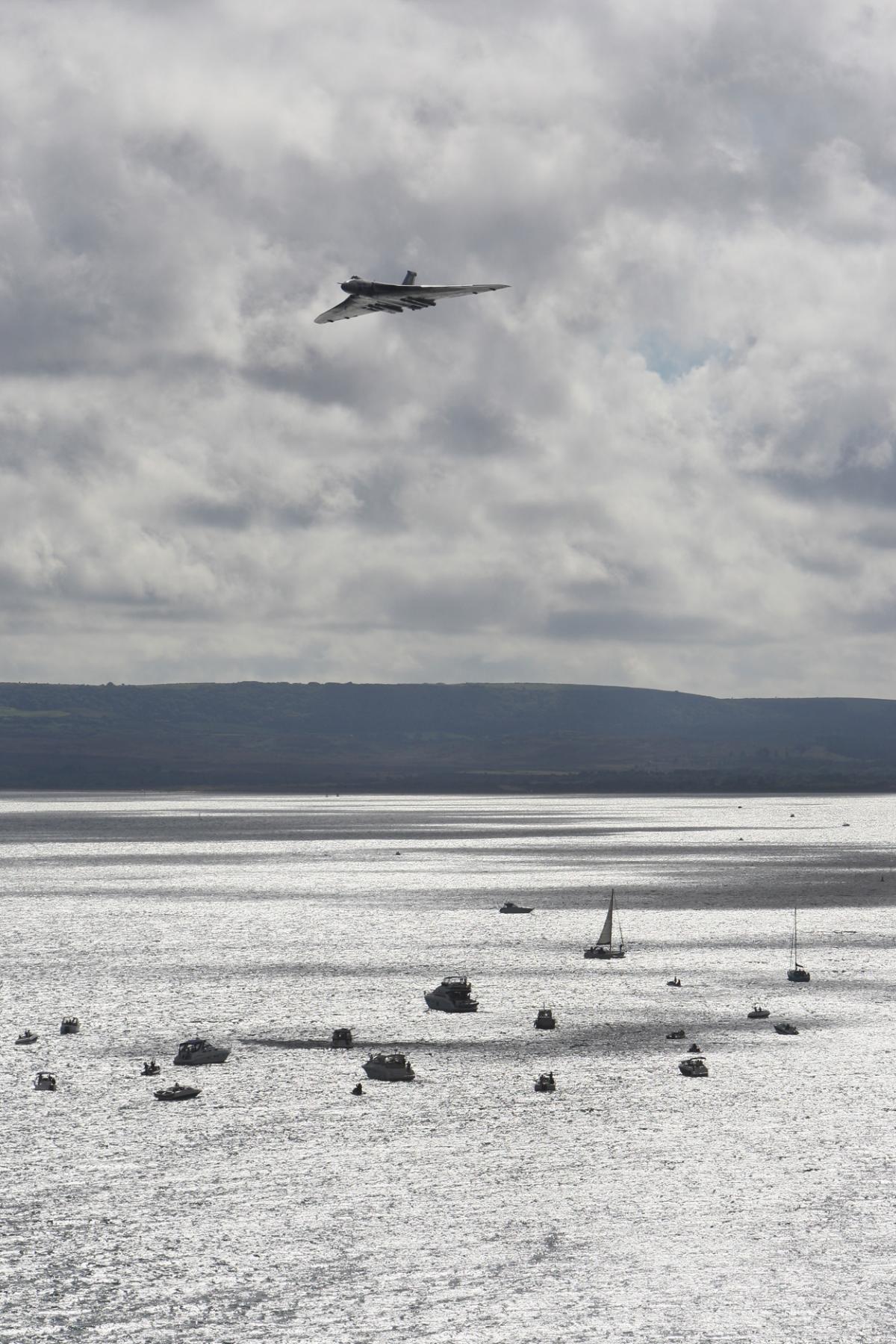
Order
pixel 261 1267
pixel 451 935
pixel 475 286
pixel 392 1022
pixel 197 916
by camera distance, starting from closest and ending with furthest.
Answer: pixel 261 1267
pixel 475 286
pixel 392 1022
pixel 451 935
pixel 197 916

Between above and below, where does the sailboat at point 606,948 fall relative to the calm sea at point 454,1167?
above

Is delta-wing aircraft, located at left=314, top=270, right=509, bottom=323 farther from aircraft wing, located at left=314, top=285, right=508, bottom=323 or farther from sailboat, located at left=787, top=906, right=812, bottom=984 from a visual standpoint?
sailboat, located at left=787, top=906, right=812, bottom=984

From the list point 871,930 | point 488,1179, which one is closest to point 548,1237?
point 488,1179

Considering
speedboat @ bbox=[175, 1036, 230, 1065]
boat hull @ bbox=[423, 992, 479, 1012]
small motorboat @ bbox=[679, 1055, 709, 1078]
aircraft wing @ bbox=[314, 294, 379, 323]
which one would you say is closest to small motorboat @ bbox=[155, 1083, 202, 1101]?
speedboat @ bbox=[175, 1036, 230, 1065]

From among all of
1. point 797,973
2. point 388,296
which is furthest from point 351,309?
point 797,973

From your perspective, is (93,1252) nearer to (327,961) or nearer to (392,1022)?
(392,1022)

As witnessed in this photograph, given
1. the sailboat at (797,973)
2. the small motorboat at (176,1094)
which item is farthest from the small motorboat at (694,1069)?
the sailboat at (797,973)

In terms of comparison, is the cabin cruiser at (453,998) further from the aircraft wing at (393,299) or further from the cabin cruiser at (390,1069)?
the aircraft wing at (393,299)
